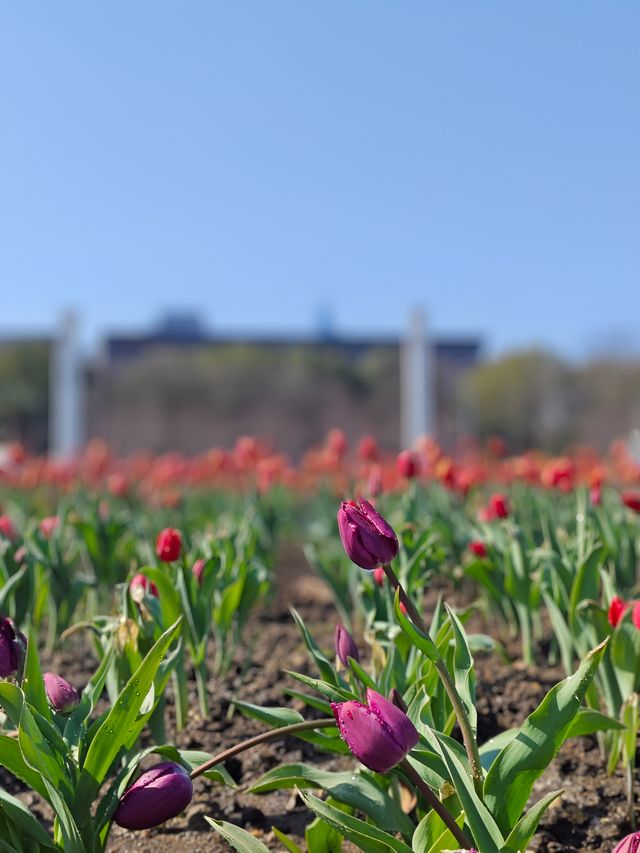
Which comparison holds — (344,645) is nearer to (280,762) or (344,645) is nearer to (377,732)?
(377,732)

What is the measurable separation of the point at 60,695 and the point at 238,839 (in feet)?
1.08

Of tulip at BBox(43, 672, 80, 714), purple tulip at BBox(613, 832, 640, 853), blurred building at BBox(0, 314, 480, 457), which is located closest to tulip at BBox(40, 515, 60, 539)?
tulip at BBox(43, 672, 80, 714)

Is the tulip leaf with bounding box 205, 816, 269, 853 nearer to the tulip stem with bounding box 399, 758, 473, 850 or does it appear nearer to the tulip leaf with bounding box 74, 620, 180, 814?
the tulip leaf with bounding box 74, 620, 180, 814

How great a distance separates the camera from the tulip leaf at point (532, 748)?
113cm

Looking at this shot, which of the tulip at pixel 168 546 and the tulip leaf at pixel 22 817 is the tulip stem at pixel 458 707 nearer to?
the tulip leaf at pixel 22 817

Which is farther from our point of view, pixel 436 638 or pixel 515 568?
pixel 515 568

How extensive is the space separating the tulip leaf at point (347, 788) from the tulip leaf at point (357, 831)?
0.23m

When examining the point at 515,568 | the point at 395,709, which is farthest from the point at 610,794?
the point at 395,709

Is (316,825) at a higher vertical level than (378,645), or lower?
lower

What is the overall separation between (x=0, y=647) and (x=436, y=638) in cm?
72

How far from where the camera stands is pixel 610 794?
1744 mm

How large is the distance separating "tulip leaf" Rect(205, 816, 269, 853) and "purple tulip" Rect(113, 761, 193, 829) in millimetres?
56

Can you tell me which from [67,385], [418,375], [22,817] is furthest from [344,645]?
[418,375]

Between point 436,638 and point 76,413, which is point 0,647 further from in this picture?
point 76,413
